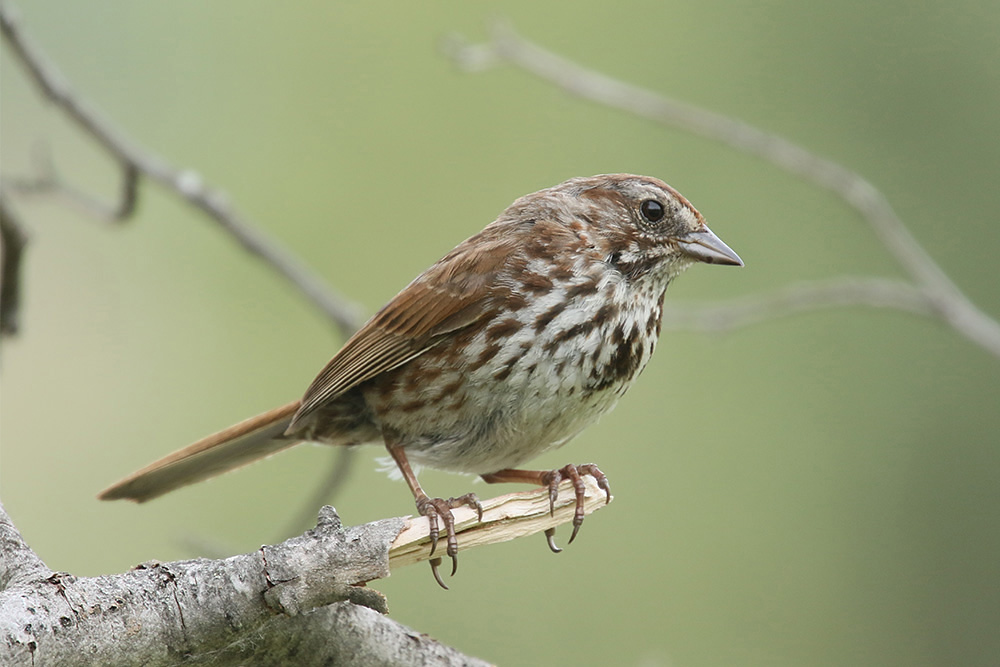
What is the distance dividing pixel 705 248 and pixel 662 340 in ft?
13.6

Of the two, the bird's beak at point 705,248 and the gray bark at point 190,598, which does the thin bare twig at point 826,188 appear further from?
the gray bark at point 190,598

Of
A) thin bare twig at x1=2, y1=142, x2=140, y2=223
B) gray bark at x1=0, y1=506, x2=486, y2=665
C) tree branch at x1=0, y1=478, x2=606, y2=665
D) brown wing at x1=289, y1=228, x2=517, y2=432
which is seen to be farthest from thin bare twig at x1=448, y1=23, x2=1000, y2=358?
gray bark at x1=0, y1=506, x2=486, y2=665

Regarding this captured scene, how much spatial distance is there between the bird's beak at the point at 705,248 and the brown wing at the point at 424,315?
536 mm

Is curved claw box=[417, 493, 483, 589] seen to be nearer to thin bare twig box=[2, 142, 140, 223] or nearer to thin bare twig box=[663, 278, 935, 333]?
thin bare twig box=[663, 278, 935, 333]

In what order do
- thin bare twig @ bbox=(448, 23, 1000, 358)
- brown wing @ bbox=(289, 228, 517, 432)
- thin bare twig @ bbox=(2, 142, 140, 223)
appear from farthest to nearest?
1. thin bare twig @ bbox=(2, 142, 140, 223)
2. thin bare twig @ bbox=(448, 23, 1000, 358)
3. brown wing @ bbox=(289, 228, 517, 432)

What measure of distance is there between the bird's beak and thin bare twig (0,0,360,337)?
1.40m

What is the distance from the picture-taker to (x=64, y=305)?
7.55 meters

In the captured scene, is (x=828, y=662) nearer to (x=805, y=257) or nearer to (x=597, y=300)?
(x=805, y=257)

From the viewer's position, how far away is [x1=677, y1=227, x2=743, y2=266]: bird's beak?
3529mm

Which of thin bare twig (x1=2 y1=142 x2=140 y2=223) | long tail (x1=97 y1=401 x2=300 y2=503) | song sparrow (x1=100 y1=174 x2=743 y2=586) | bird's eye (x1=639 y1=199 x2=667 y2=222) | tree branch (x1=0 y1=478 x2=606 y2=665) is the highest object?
bird's eye (x1=639 y1=199 x2=667 y2=222)

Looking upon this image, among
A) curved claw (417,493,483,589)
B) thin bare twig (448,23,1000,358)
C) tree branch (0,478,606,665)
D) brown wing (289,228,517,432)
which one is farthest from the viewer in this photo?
thin bare twig (448,23,1000,358)

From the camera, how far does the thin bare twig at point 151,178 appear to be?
3.97 m

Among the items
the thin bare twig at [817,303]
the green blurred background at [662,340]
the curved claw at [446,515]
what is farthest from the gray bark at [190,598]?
the green blurred background at [662,340]

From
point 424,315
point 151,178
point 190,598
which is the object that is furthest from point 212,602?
point 151,178
